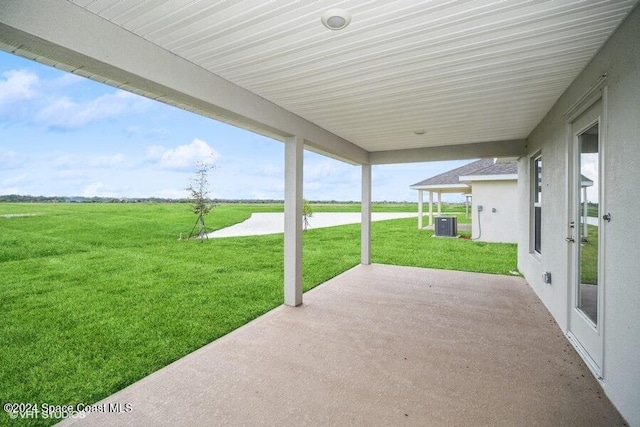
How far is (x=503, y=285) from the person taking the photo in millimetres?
5684

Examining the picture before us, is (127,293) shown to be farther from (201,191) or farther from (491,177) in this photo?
(491,177)

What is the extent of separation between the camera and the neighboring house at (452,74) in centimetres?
198

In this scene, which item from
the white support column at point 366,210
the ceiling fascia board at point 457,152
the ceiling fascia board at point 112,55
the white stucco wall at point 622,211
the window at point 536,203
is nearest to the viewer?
the ceiling fascia board at point 112,55

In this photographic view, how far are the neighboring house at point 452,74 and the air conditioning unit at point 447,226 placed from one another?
9.07 metres

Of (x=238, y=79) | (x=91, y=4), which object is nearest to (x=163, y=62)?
(x=91, y=4)

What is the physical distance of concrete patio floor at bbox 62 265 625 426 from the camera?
2.18m

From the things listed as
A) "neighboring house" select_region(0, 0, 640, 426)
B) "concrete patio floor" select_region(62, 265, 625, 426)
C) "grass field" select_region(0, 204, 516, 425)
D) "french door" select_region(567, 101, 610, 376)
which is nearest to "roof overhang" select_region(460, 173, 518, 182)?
"grass field" select_region(0, 204, 516, 425)

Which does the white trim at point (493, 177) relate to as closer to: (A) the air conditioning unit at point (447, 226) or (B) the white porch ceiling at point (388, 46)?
(A) the air conditioning unit at point (447, 226)

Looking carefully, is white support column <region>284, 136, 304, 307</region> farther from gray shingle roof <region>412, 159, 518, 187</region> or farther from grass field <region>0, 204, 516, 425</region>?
gray shingle roof <region>412, 159, 518, 187</region>

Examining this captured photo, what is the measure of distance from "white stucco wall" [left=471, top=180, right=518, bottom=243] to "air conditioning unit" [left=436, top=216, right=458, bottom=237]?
1.24m

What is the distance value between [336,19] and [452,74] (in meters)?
1.50

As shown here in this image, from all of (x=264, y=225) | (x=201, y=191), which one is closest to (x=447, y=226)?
(x=201, y=191)

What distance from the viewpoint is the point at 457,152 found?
636 cm

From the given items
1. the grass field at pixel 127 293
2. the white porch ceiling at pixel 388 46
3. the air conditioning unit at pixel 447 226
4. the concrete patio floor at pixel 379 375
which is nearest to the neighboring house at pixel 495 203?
the air conditioning unit at pixel 447 226
